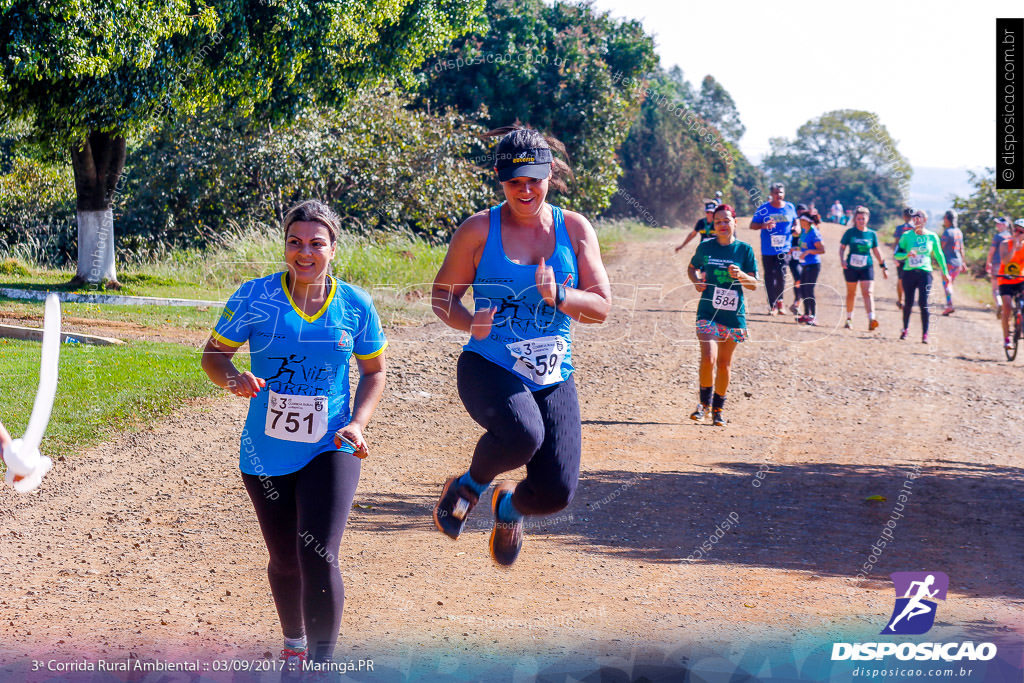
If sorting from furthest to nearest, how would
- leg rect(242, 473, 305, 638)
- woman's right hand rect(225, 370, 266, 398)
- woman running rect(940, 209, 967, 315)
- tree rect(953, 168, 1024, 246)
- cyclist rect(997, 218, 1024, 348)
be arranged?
tree rect(953, 168, 1024, 246)
woman running rect(940, 209, 967, 315)
cyclist rect(997, 218, 1024, 348)
leg rect(242, 473, 305, 638)
woman's right hand rect(225, 370, 266, 398)

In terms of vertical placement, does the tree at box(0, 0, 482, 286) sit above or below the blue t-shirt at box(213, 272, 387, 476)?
above

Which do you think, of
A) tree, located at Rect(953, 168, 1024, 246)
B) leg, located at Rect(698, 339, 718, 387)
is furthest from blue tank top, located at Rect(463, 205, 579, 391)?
Result: tree, located at Rect(953, 168, 1024, 246)

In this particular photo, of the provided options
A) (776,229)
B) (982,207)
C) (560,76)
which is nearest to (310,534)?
(776,229)

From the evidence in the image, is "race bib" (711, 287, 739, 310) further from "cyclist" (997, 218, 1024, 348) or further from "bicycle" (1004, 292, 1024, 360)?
"bicycle" (1004, 292, 1024, 360)

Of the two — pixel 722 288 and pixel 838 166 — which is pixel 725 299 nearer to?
pixel 722 288

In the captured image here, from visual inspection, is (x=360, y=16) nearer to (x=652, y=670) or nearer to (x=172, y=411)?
(x=172, y=411)

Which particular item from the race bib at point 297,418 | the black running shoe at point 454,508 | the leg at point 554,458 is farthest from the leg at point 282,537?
the leg at point 554,458

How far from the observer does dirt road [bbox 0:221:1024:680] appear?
471 centimetres

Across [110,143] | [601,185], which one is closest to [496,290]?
[110,143]

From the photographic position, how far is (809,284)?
58.2 ft

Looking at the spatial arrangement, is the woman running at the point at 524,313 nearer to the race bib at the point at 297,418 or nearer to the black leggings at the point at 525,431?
the black leggings at the point at 525,431

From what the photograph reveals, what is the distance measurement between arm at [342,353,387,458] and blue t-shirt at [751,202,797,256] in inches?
481

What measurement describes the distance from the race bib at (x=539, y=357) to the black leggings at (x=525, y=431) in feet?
0.19

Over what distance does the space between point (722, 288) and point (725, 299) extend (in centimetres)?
11
